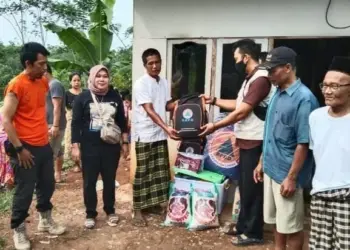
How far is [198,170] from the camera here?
4.50 metres

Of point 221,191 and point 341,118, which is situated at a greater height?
point 341,118

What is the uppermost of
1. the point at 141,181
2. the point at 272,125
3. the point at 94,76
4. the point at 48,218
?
the point at 94,76

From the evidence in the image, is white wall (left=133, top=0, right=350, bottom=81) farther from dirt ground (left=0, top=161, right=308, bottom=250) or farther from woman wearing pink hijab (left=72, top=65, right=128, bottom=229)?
dirt ground (left=0, top=161, right=308, bottom=250)

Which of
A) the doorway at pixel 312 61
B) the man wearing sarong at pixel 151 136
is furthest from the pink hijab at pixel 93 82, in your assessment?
the doorway at pixel 312 61

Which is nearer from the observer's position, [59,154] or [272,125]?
[272,125]

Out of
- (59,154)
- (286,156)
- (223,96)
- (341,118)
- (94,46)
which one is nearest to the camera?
(341,118)

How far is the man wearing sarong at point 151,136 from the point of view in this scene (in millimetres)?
4254

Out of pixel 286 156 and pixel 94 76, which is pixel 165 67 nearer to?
pixel 94 76

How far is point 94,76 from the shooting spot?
13.7ft

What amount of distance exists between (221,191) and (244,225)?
1.70 ft

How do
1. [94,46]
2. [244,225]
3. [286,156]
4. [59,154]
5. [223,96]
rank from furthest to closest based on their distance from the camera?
[94,46]
[59,154]
[223,96]
[244,225]
[286,156]

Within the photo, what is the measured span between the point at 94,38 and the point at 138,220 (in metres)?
5.08

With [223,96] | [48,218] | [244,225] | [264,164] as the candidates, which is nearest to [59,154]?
[48,218]

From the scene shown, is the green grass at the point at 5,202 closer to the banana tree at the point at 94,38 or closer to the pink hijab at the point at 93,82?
the pink hijab at the point at 93,82
